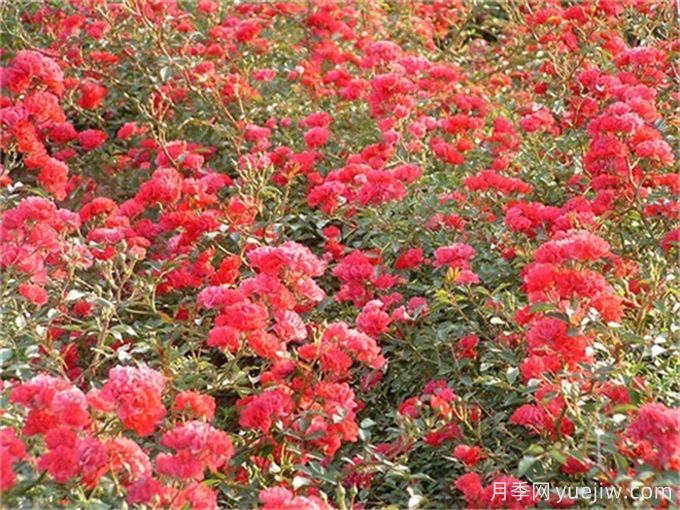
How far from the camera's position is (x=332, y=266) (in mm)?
3305

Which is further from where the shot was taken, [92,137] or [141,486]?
[92,137]

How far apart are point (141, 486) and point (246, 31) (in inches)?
105

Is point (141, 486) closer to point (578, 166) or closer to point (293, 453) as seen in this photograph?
point (293, 453)

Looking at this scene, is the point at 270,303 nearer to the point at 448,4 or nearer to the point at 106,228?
the point at 106,228

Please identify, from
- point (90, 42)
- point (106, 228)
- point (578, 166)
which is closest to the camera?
point (106, 228)

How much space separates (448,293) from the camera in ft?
8.98

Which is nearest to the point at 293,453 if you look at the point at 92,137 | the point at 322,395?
the point at 322,395

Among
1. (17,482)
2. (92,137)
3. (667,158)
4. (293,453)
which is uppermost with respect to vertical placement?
(667,158)

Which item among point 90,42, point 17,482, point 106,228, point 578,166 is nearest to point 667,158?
point 578,166

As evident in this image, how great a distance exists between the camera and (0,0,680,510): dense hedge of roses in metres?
2.14

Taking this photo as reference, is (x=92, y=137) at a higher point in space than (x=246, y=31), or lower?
lower

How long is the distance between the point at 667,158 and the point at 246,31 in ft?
6.26

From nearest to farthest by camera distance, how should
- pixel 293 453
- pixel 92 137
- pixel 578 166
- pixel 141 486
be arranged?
pixel 141 486, pixel 293 453, pixel 578 166, pixel 92 137

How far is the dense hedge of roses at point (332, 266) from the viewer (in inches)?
84.4
